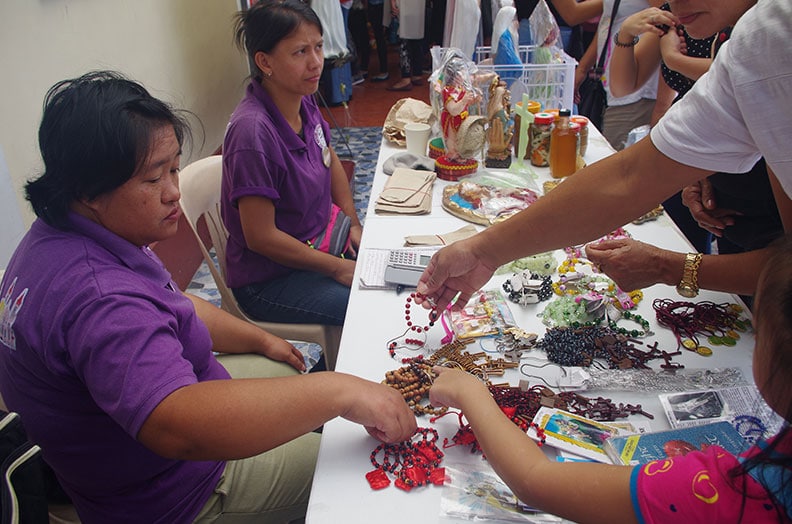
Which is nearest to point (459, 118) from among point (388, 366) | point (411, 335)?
point (411, 335)

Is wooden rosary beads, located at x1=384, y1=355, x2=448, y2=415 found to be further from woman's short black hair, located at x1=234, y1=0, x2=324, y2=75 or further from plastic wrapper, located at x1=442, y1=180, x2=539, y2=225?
woman's short black hair, located at x1=234, y1=0, x2=324, y2=75

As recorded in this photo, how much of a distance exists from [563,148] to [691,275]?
1031 mm

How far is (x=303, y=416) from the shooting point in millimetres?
1110

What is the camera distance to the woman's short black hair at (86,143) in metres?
1.07

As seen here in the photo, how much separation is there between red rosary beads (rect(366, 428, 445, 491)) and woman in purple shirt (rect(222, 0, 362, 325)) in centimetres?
96

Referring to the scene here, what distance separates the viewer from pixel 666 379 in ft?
4.09

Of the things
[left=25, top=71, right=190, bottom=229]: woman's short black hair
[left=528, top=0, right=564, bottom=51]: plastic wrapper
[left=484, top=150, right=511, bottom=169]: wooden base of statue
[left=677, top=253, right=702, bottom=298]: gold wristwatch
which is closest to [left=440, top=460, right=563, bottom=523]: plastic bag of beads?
[left=677, top=253, right=702, bottom=298]: gold wristwatch

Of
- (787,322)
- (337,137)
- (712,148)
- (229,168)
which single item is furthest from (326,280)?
(337,137)

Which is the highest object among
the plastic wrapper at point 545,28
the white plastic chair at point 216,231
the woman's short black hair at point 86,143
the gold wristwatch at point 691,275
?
the woman's short black hair at point 86,143

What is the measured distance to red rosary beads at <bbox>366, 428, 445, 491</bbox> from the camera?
1.04 meters

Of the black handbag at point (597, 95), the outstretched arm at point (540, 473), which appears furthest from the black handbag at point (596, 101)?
the outstretched arm at point (540, 473)

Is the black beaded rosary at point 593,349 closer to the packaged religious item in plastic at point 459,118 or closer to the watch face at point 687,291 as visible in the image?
the watch face at point 687,291

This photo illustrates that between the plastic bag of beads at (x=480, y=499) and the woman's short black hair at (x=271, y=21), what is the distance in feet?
5.15

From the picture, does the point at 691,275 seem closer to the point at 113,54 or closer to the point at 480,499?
the point at 480,499
